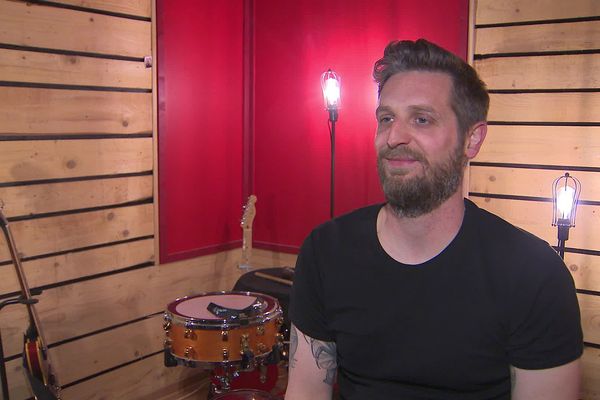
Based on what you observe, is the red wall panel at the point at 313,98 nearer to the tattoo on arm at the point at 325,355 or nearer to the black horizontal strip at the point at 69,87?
the black horizontal strip at the point at 69,87

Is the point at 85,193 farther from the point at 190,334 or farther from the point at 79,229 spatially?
the point at 190,334

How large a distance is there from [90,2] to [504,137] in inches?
82.7

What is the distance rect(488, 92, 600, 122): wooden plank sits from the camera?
2.85m

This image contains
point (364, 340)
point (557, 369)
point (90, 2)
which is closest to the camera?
point (557, 369)

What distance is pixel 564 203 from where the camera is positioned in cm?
272

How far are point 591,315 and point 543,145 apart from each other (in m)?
0.83

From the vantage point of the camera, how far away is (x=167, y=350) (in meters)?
2.77

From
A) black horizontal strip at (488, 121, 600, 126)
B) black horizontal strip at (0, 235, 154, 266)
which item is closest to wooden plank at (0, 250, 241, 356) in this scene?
black horizontal strip at (0, 235, 154, 266)

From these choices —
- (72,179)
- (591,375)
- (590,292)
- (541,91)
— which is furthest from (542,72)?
(72,179)

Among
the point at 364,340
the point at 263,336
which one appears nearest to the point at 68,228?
the point at 263,336

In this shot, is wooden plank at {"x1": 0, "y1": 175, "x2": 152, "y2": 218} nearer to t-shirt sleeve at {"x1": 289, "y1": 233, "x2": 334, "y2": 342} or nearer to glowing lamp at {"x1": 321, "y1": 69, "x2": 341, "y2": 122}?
glowing lamp at {"x1": 321, "y1": 69, "x2": 341, "y2": 122}

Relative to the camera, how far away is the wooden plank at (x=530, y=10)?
283 cm

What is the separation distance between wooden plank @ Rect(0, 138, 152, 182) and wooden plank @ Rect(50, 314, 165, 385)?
2.74ft

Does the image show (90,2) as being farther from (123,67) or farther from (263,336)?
(263,336)
